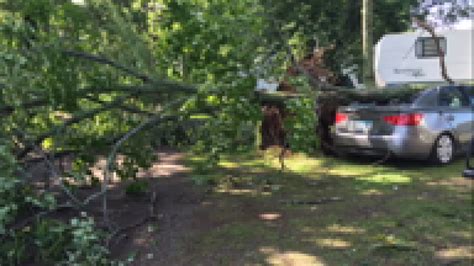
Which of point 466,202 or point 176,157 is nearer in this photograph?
point 466,202

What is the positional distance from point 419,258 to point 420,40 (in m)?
12.3

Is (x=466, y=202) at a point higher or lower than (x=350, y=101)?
lower

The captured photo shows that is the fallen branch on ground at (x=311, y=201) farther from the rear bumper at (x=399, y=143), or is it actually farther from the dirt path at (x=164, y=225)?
the rear bumper at (x=399, y=143)

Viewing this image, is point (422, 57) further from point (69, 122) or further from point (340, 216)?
point (69, 122)

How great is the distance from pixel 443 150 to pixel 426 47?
7.67 metres

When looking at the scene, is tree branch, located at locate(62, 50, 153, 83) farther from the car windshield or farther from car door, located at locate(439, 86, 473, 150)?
car door, located at locate(439, 86, 473, 150)

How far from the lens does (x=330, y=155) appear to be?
955 cm

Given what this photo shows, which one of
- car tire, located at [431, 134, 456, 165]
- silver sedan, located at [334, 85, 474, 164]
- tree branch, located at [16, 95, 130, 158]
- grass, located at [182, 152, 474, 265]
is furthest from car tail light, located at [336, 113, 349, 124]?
tree branch, located at [16, 95, 130, 158]

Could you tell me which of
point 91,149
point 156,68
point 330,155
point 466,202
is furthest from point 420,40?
point 91,149

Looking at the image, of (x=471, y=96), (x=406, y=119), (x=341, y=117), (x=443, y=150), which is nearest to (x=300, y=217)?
(x=406, y=119)

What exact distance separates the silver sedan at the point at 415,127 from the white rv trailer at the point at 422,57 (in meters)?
5.64

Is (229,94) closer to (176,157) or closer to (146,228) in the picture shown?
(146,228)

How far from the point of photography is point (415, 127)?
788cm

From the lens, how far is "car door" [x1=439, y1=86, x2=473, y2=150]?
27.7 feet
